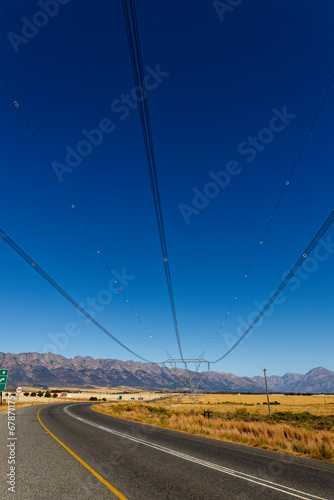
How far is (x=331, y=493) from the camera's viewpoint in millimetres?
7691

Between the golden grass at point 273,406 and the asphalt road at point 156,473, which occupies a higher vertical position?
the asphalt road at point 156,473

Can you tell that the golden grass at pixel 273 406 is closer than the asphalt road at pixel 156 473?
No

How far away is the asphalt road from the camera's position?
721 centimetres

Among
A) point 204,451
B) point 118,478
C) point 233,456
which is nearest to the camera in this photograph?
point 118,478

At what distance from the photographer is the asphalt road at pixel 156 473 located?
721 centimetres

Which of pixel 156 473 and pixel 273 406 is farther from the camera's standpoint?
pixel 273 406

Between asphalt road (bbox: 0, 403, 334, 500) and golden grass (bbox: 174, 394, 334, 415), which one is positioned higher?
asphalt road (bbox: 0, 403, 334, 500)

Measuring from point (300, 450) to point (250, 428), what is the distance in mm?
7070

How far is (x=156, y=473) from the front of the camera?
8945 millimetres

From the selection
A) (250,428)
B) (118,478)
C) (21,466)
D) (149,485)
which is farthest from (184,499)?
(250,428)

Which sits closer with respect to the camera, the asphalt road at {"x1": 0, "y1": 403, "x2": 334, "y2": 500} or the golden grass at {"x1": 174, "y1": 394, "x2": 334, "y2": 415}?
the asphalt road at {"x1": 0, "y1": 403, "x2": 334, "y2": 500}

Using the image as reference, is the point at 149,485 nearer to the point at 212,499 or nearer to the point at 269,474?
the point at 212,499

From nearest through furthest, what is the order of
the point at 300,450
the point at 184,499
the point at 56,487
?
1. the point at 184,499
2. the point at 56,487
3. the point at 300,450

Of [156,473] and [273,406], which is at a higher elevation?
[156,473]
